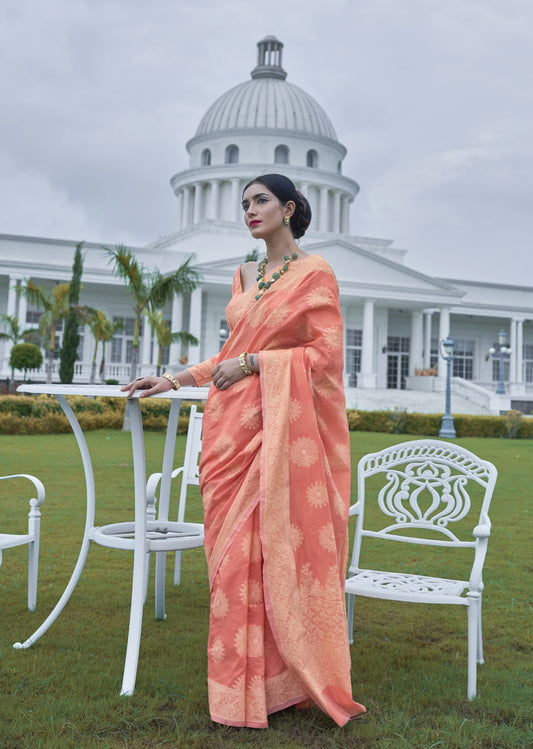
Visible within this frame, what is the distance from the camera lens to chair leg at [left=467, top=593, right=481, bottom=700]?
2.96 m

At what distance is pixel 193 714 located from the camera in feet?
9.07

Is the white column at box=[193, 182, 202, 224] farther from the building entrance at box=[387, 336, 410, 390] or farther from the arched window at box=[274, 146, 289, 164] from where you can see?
the building entrance at box=[387, 336, 410, 390]

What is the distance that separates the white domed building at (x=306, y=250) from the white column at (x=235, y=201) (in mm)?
68

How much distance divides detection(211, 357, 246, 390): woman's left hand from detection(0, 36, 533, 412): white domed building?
22.7m

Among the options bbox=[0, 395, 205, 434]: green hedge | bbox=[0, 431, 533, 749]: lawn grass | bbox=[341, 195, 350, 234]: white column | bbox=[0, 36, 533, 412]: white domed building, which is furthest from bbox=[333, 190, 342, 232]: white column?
bbox=[0, 431, 533, 749]: lawn grass

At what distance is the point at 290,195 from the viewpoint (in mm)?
3062

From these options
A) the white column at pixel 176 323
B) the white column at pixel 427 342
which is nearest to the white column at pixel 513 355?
the white column at pixel 427 342

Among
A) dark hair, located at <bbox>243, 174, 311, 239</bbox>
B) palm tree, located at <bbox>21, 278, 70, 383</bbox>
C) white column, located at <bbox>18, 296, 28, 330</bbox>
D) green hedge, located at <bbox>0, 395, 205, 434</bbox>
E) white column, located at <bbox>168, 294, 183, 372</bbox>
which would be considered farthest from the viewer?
white column, located at <bbox>168, 294, 183, 372</bbox>

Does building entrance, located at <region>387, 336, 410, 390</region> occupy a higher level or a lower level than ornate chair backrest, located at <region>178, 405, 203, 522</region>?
higher

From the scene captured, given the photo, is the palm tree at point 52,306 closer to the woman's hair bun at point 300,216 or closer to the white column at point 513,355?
the woman's hair bun at point 300,216

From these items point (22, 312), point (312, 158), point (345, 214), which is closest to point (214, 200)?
point (312, 158)

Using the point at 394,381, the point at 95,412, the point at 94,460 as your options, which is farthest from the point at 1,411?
the point at 394,381

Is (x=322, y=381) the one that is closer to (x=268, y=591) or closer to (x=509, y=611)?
(x=268, y=591)

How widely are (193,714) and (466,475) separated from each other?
5.73 feet
